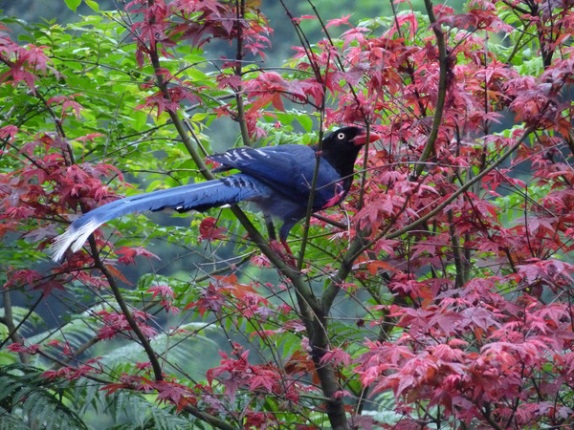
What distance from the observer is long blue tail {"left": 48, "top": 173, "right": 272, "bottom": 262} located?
1.92m

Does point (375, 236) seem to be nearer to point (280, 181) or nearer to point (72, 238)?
point (280, 181)

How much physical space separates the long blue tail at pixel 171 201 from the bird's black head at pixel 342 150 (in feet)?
A: 0.83

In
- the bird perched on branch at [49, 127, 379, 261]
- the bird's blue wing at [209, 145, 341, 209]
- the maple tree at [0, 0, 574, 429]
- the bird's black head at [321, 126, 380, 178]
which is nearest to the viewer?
the maple tree at [0, 0, 574, 429]

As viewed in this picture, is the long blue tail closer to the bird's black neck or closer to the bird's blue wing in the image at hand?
the bird's blue wing

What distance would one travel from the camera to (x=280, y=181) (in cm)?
255

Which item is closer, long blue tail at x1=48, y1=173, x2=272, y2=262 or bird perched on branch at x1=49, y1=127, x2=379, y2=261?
long blue tail at x1=48, y1=173, x2=272, y2=262

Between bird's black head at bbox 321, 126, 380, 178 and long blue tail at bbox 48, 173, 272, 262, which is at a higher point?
bird's black head at bbox 321, 126, 380, 178

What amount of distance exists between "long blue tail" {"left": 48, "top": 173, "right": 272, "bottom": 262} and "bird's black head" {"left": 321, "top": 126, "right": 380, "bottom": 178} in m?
0.25

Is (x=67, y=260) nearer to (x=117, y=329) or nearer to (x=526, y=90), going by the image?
(x=117, y=329)

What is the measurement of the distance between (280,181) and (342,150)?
25cm

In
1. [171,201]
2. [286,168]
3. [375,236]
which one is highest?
[286,168]

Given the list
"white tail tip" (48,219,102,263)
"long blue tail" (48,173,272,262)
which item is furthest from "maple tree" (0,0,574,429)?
"white tail tip" (48,219,102,263)

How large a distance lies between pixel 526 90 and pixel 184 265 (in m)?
4.38

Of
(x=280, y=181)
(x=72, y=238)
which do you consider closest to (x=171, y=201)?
(x=72, y=238)
